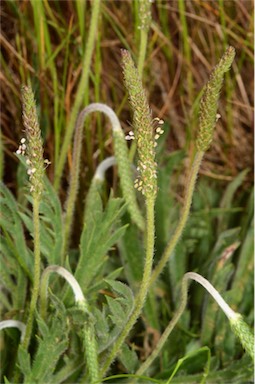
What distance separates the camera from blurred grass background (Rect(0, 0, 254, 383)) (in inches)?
43.4

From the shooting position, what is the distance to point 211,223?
1336 mm

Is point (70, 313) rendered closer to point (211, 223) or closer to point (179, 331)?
point (179, 331)

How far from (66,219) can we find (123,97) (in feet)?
1.04

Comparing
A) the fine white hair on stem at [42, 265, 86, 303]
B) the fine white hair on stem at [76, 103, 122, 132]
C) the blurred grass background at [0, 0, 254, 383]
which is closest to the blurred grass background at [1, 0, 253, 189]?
the blurred grass background at [0, 0, 254, 383]

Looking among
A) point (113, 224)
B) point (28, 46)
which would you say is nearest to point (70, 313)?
point (113, 224)

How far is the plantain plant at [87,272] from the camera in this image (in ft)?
2.54

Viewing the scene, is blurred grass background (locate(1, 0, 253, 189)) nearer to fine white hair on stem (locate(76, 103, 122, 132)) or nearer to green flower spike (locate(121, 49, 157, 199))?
fine white hair on stem (locate(76, 103, 122, 132))

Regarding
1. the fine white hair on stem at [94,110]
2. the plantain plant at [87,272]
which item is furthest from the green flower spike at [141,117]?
the fine white hair on stem at [94,110]

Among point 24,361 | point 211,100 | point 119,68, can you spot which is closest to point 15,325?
point 24,361

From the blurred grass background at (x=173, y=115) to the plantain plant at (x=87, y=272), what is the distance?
48mm

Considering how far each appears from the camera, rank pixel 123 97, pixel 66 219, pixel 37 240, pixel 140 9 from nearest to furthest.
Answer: pixel 37 240 < pixel 140 9 < pixel 66 219 < pixel 123 97

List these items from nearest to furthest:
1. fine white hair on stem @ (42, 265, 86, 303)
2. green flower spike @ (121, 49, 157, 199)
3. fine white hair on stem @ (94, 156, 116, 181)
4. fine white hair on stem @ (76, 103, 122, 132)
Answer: green flower spike @ (121, 49, 157, 199), fine white hair on stem @ (42, 265, 86, 303), fine white hair on stem @ (76, 103, 122, 132), fine white hair on stem @ (94, 156, 116, 181)

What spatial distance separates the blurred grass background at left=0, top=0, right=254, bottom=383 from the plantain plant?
0.16 feet

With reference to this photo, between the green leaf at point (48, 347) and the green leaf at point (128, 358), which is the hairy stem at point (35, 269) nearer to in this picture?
the green leaf at point (48, 347)
